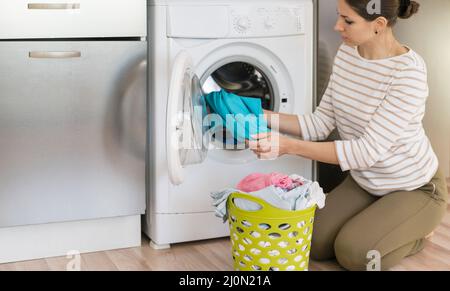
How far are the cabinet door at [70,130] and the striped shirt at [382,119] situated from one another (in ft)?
2.08

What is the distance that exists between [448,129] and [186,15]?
153 centimetres

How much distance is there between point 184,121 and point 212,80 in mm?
358

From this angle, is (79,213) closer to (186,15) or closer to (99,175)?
(99,175)

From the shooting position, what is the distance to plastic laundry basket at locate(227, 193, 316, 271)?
1829 millimetres

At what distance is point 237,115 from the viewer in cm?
200

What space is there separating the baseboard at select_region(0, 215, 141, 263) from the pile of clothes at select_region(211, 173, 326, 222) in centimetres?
42

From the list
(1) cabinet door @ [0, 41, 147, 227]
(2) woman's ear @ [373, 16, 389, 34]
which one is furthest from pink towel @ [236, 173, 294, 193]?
(2) woman's ear @ [373, 16, 389, 34]

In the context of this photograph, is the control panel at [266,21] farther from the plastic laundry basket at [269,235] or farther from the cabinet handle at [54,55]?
the plastic laundry basket at [269,235]

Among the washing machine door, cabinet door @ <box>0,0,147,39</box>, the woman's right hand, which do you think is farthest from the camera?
the woman's right hand

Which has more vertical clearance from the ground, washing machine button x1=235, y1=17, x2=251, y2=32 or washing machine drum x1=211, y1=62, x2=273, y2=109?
washing machine button x1=235, y1=17, x2=251, y2=32

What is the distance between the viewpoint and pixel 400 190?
2.12 metres

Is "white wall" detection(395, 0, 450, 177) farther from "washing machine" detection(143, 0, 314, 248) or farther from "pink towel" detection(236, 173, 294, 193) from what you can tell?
"pink towel" detection(236, 173, 294, 193)

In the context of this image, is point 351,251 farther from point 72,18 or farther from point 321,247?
point 72,18
